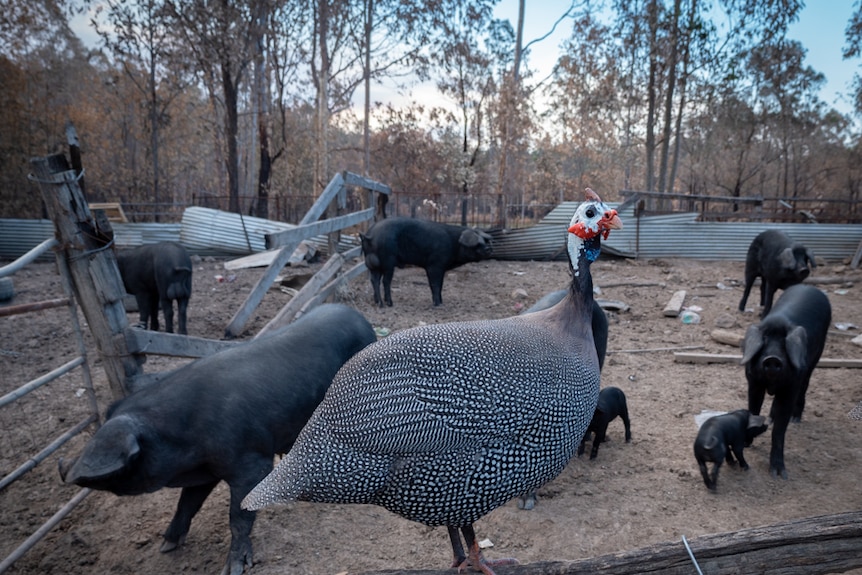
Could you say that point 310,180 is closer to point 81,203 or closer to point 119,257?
point 119,257

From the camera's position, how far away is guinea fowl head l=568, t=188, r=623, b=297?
2428mm

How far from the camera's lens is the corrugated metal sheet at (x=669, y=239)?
12414 millimetres

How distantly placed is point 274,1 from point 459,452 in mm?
18235

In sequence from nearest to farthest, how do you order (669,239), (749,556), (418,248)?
(749,556) < (418,248) < (669,239)

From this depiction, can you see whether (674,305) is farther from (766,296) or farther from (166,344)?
(166,344)

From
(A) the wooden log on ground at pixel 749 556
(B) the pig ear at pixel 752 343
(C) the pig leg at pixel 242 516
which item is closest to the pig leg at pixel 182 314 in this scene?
(C) the pig leg at pixel 242 516

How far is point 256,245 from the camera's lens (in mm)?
12586

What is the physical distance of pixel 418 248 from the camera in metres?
8.72

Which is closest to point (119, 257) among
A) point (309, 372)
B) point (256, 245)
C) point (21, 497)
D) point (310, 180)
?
point (21, 497)

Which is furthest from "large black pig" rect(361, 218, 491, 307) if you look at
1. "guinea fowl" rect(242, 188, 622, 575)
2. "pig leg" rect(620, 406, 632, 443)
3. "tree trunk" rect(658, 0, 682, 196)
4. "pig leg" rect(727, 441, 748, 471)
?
"tree trunk" rect(658, 0, 682, 196)

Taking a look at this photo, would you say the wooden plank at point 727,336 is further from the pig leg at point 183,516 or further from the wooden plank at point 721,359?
the pig leg at point 183,516

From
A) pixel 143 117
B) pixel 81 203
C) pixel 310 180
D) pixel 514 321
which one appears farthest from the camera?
pixel 310 180

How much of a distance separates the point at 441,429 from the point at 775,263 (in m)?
6.80

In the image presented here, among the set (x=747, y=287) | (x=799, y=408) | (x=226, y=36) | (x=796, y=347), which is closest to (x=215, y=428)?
(x=796, y=347)
